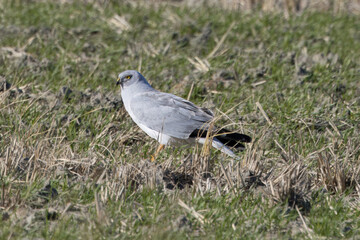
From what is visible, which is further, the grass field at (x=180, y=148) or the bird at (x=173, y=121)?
the bird at (x=173, y=121)

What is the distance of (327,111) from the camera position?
6441 millimetres

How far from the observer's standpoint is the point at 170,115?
547 centimetres

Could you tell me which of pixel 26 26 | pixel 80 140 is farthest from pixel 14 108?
pixel 26 26

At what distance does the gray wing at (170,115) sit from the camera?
5395 millimetres

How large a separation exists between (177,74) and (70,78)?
4.29 ft

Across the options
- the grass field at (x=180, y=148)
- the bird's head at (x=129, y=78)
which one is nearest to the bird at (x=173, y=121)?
the grass field at (x=180, y=148)

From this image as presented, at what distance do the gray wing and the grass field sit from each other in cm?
23

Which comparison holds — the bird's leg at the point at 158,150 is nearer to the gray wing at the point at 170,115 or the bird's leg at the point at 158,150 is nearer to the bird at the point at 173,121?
the bird at the point at 173,121

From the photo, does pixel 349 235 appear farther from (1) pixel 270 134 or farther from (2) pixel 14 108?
(2) pixel 14 108

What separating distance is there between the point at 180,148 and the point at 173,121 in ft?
1.03

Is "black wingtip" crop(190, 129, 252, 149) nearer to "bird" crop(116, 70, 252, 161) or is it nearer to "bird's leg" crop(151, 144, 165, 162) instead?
"bird" crop(116, 70, 252, 161)

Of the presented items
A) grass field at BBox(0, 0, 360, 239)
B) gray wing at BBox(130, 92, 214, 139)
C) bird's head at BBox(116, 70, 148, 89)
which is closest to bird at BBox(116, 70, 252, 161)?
gray wing at BBox(130, 92, 214, 139)

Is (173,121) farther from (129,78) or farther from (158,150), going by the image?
(129,78)

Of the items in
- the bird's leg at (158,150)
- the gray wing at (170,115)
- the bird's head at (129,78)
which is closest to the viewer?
the bird's leg at (158,150)
